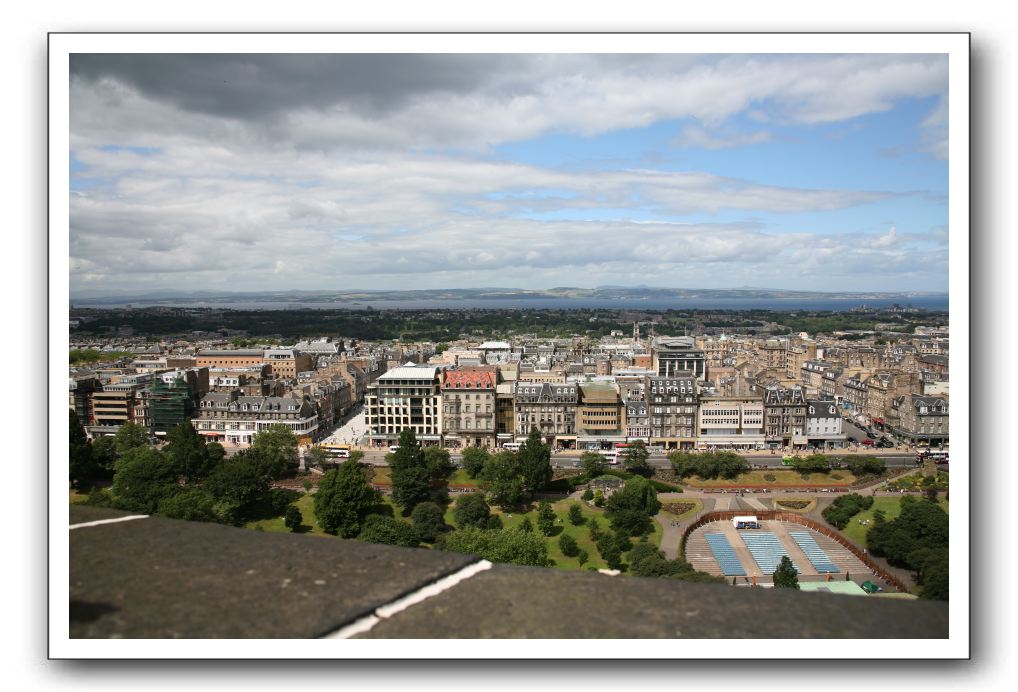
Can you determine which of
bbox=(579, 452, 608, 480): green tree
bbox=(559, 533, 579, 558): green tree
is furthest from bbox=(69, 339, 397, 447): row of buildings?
bbox=(559, 533, 579, 558): green tree

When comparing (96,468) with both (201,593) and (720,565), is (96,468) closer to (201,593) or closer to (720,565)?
(720,565)

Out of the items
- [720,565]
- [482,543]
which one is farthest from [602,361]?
[482,543]

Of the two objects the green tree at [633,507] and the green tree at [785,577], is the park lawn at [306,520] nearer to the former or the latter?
the green tree at [633,507]

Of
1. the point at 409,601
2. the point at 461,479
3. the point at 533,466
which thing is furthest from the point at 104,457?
the point at 409,601

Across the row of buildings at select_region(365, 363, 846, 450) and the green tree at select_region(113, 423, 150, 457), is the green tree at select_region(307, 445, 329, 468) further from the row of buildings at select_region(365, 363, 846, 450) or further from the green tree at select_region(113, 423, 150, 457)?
the green tree at select_region(113, 423, 150, 457)

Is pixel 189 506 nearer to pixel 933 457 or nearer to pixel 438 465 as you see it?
pixel 438 465

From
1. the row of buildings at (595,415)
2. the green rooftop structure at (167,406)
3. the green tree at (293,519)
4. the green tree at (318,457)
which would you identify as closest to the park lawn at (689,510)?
the row of buildings at (595,415)
